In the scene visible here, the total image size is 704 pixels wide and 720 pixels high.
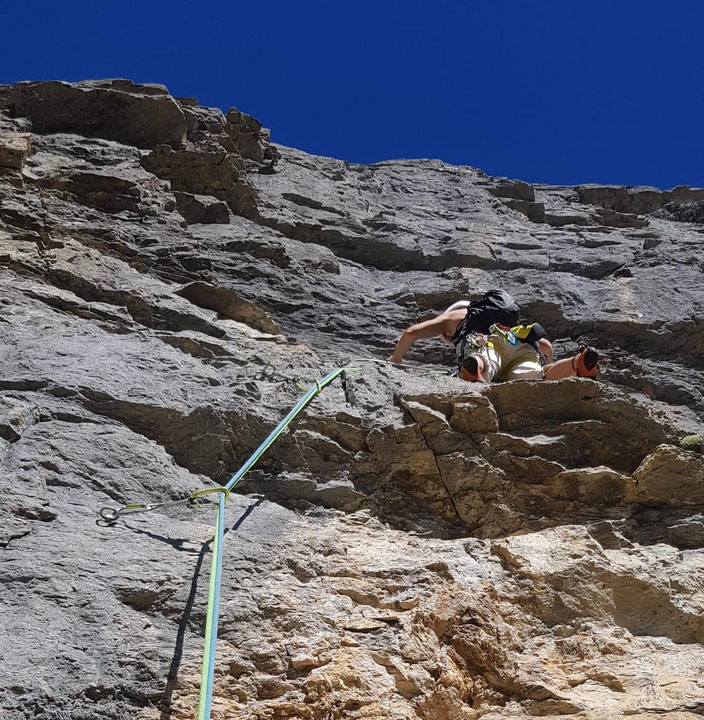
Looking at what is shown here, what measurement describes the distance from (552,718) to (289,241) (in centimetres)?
576

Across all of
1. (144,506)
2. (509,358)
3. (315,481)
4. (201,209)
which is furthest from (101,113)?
(144,506)

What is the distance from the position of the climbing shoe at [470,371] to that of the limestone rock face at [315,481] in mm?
261

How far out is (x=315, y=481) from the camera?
4141 mm

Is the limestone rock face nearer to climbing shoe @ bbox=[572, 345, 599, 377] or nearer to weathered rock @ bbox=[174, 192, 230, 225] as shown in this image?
weathered rock @ bbox=[174, 192, 230, 225]

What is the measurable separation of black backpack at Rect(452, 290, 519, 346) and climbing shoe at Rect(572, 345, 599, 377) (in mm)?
865

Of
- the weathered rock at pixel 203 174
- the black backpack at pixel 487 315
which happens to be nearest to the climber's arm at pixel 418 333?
the black backpack at pixel 487 315

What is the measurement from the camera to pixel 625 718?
2.79 m

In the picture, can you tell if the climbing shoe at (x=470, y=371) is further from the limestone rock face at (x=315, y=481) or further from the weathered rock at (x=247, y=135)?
the weathered rock at (x=247, y=135)

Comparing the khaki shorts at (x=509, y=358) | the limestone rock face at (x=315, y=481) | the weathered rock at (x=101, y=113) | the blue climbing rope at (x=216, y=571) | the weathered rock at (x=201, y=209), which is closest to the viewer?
the blue climbing rope at (x=216, y=571)

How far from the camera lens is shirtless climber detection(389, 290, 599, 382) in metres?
5.62

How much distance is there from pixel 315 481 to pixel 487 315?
2731 mm

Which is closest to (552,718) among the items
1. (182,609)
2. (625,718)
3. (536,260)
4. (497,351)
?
(625,718)

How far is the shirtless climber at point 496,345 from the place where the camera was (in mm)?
5621

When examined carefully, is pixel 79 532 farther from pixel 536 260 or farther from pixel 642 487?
pixel 536 260
